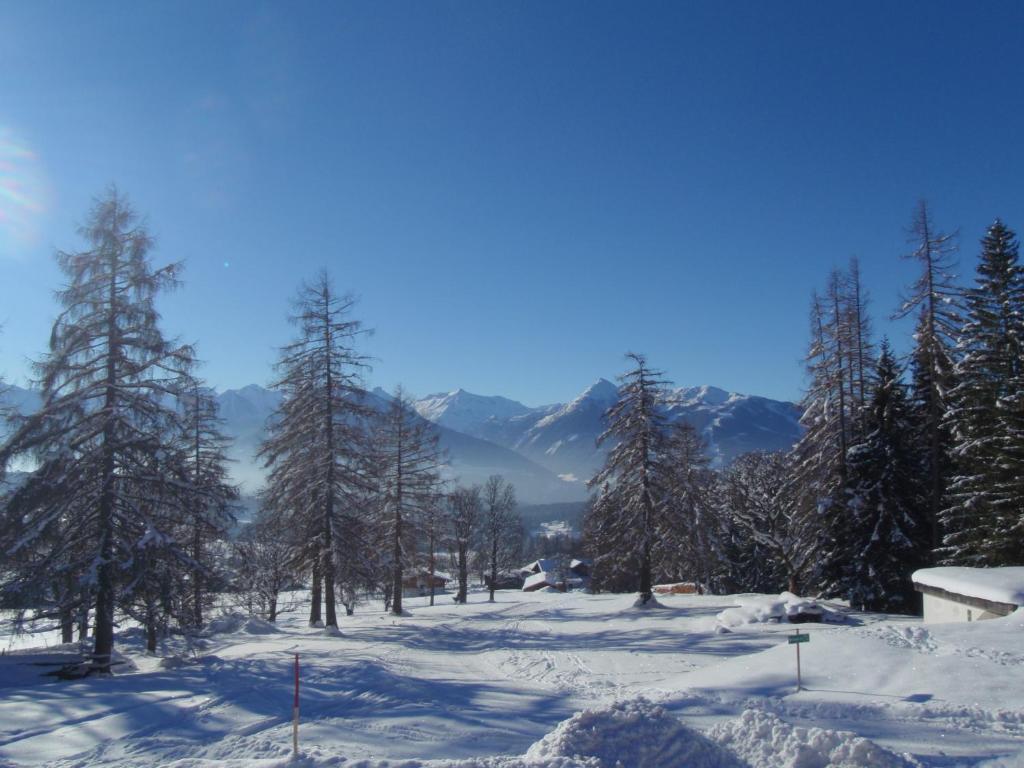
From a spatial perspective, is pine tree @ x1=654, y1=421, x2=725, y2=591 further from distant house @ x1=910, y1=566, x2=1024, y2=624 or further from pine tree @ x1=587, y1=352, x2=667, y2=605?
distant house @ x1=910, y1=566, x2=1024, y2=624

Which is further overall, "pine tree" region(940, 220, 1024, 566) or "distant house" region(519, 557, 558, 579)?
"distant house" region(519, 557, 558, 579)

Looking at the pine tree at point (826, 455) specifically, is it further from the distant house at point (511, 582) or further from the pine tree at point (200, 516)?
the distant house at point (511, 582)

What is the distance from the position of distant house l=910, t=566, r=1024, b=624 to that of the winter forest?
4.09 m

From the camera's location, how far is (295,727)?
8547mm

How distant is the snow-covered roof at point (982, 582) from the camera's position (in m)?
14.9

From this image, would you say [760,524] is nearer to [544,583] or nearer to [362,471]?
[362,471]

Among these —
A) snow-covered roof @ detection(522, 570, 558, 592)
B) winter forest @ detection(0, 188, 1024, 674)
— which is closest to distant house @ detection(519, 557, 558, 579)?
snow-covered roof @ detection(522, 570, 558, 592)

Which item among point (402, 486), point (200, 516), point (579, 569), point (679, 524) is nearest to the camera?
point (200, 516)

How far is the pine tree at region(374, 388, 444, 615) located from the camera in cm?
3009

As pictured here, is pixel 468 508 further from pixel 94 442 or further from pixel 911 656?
pixel 911 656

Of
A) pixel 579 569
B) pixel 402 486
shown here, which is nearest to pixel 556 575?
pixel 579 569

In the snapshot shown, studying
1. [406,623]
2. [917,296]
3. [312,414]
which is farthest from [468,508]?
[917,296]

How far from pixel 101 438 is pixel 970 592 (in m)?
22.5

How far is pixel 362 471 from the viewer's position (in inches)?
940
